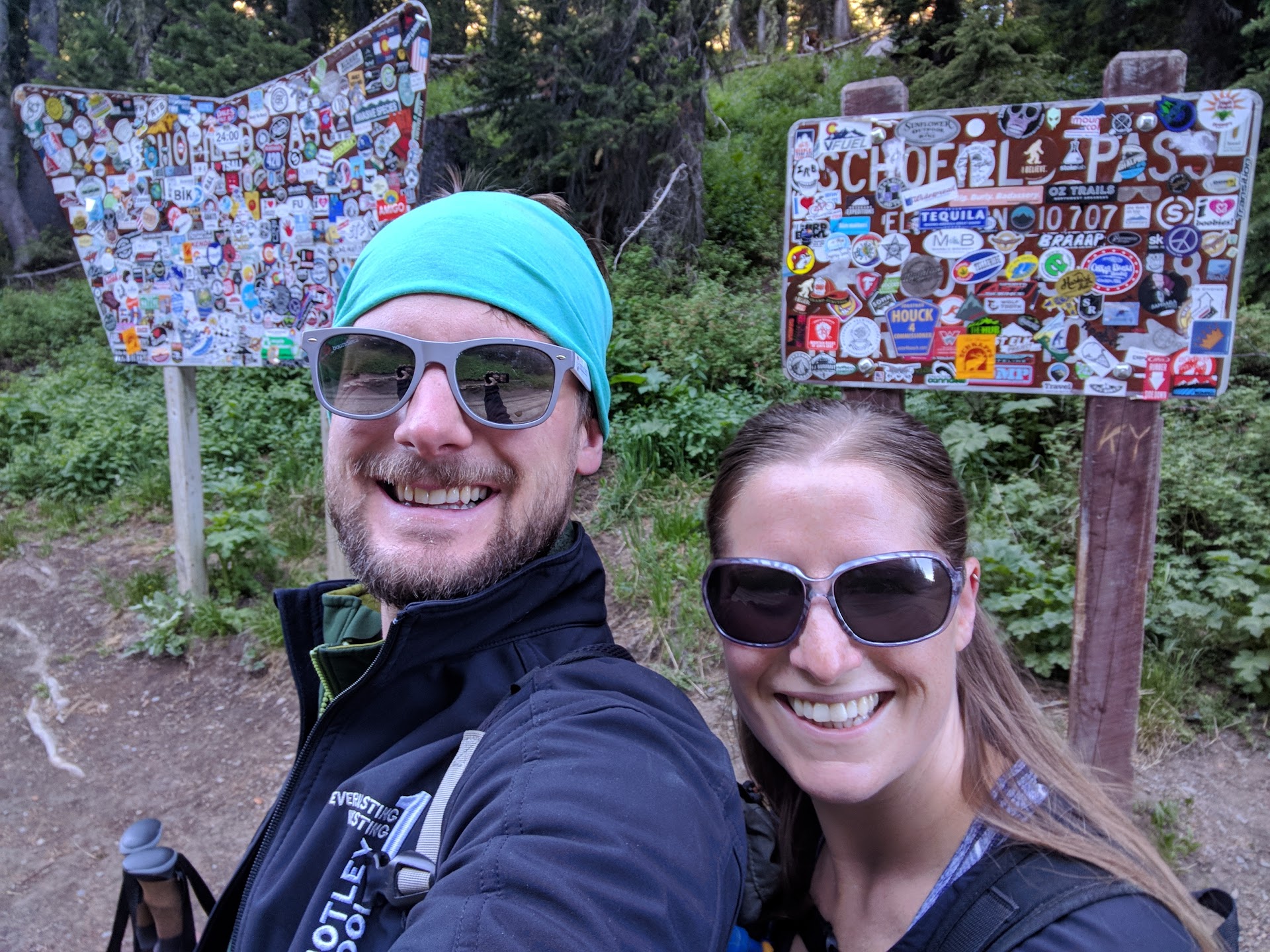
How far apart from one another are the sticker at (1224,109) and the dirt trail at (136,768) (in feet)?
7.72

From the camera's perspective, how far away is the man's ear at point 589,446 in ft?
5.60

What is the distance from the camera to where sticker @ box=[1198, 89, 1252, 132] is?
2227mm

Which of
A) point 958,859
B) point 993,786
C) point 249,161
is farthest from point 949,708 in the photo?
point 249,161

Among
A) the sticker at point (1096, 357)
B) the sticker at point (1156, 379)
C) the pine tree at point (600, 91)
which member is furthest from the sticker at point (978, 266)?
the pine tree at point (600, 91)

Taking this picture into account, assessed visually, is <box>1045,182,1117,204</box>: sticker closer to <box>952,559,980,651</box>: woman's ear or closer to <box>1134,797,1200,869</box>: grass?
<box>952,559,980,651</box>: woman's ear

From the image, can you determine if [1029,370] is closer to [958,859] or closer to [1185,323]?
[1185,323]

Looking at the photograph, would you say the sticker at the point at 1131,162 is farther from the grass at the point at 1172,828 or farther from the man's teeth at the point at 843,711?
the grass at the point at 1172,828

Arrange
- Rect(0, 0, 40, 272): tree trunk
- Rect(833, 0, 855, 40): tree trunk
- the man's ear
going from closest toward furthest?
the man's ear → Rect(0, 0, 40, 272): tree trunk → Rect(833, 0, 855, 40): tree trunk

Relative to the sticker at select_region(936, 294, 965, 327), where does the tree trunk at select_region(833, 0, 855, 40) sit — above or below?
above

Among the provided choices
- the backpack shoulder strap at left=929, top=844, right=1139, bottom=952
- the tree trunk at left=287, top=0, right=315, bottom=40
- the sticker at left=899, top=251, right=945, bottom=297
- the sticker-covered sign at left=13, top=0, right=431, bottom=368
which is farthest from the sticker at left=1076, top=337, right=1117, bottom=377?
the tree trunk at left=287, top=0, right=315, bottom=40

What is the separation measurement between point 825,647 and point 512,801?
580 millimetres

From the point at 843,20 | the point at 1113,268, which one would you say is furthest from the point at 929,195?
the point at 843,20

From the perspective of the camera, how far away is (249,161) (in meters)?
4.17

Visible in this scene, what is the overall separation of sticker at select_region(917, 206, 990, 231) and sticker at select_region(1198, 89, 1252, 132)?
0.57 meters
